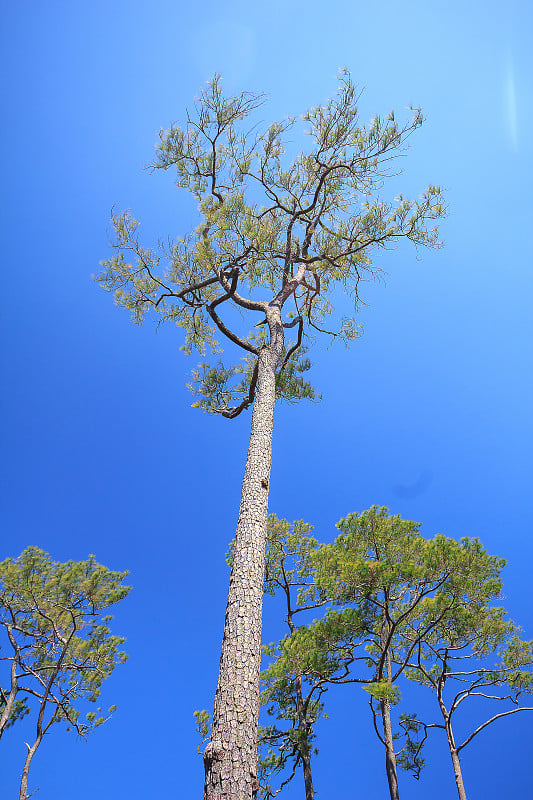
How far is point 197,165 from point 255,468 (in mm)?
5015

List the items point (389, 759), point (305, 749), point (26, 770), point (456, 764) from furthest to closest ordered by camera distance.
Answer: point (305, 749), point (26, 770), point (456, 764), point (389, 759)

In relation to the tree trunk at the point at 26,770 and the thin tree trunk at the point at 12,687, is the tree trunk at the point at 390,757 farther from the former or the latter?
the thin tree trunk at the point at 12,687

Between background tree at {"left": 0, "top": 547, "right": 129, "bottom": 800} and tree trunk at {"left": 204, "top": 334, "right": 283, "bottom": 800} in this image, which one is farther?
background tree at {"left": 0, "top": 547, "right": 129, "bottom": 800}

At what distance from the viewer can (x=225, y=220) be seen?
4.91 meters

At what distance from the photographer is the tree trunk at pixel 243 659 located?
2.19m

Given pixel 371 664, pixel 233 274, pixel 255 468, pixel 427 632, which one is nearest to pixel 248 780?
pixel 255 468

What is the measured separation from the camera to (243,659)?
2650mm

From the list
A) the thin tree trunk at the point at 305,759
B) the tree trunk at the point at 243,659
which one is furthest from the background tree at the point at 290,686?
the tree trunk at the point at 243,659

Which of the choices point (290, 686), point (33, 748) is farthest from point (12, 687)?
point (290, 686)

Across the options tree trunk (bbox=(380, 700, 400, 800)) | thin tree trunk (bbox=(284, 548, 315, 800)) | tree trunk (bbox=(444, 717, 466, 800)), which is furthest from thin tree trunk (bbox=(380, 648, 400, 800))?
thin tree trunk (bbox=(284, 548, 315, 800))

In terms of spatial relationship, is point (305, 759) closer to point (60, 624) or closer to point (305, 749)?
point (305, 749)

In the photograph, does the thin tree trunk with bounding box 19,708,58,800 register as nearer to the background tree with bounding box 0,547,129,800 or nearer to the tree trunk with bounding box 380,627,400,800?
the background tree with bounding box 0,547,129,800

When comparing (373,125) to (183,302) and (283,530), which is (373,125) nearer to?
(183,302)

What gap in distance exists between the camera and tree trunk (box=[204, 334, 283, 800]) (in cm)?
219
